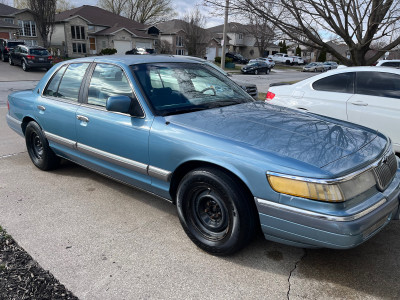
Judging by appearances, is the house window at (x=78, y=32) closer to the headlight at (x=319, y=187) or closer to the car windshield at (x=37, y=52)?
the car windshield at (x=37, y=52)

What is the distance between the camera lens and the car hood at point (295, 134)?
2.57 metres

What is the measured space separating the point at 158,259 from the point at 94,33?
43940mm

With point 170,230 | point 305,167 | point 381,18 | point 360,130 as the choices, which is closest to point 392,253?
point 360,130

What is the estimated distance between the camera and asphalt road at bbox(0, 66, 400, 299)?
2.55 metres

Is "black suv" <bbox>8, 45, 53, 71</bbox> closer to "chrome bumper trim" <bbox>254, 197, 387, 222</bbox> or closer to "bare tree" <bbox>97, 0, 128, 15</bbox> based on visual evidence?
"chrome bumper trim" <bbox>254, 197, 387, 222</bbox>

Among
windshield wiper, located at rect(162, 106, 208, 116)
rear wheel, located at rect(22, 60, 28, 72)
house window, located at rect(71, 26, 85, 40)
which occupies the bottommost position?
rear wheel, located at rect(22, 60, 28, 72)

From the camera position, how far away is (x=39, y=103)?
15.2ft

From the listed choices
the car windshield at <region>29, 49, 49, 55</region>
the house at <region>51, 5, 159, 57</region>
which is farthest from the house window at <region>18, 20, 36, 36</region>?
the car windshield at <region>29, 49, 49, 55</region>

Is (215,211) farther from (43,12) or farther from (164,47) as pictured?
(164,47)

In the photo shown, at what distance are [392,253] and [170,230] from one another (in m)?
2.01

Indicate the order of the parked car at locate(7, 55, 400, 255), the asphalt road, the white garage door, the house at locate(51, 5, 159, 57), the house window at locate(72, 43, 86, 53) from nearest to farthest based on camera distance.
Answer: the parked car at locate(7, 55, 400, 255) → the asphalt road → the house at locate(51, 5, 159, 57) → the house window at locate(72, 43, 86, 53) → the white garage door

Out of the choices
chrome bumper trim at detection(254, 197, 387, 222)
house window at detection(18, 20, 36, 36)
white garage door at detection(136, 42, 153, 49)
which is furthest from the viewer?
white garage door at detection(136, 42, 153, 49)

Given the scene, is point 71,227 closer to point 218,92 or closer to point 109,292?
point 109,292

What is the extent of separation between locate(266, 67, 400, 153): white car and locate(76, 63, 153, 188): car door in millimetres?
3693
